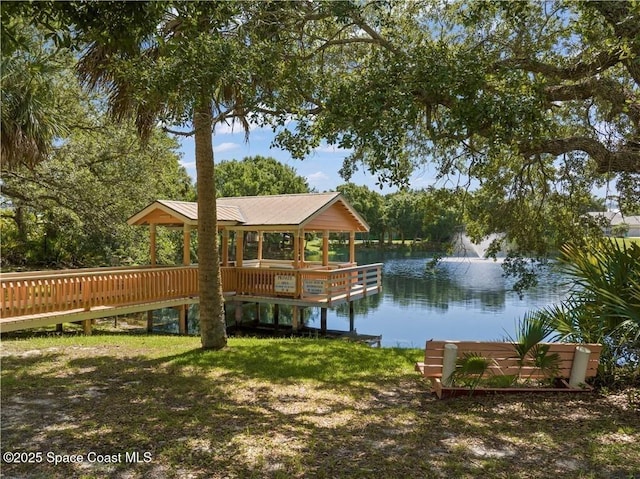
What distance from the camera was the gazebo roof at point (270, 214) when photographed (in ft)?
49.5

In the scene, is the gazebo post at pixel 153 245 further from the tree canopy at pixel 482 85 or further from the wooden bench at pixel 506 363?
the wooden bench at pixel 506 363

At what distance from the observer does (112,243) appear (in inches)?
747

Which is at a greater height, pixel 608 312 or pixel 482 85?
pixel 482 85

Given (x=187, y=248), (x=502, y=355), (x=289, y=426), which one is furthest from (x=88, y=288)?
(x=502, y=355)

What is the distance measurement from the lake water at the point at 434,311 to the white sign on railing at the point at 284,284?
13.3 feet

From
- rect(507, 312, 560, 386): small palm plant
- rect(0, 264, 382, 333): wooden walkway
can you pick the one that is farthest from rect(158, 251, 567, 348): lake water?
rect(507, 312, 560, 386): small palm plant

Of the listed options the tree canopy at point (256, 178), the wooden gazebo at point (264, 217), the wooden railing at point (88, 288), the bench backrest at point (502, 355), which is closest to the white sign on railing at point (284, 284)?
the wooden gazebo at point (264, 217)

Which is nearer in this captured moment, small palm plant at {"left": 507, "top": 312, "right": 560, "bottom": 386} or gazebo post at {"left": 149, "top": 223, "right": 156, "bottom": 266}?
small palm plant at {"left": 507, "top": 312, "right": 560, "bottom": 386}

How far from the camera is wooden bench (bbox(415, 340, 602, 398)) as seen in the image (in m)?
5.05

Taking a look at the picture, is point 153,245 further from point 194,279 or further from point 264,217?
point 264,217

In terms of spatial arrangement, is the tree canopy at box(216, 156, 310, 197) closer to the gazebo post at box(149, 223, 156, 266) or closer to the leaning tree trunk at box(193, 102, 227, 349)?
the gazebo post at box(149, 223, 156, 266)

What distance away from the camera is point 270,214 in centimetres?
1678

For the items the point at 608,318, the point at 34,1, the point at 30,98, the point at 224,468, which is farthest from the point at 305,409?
the point at 30,98

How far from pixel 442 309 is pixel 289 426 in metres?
20.7
